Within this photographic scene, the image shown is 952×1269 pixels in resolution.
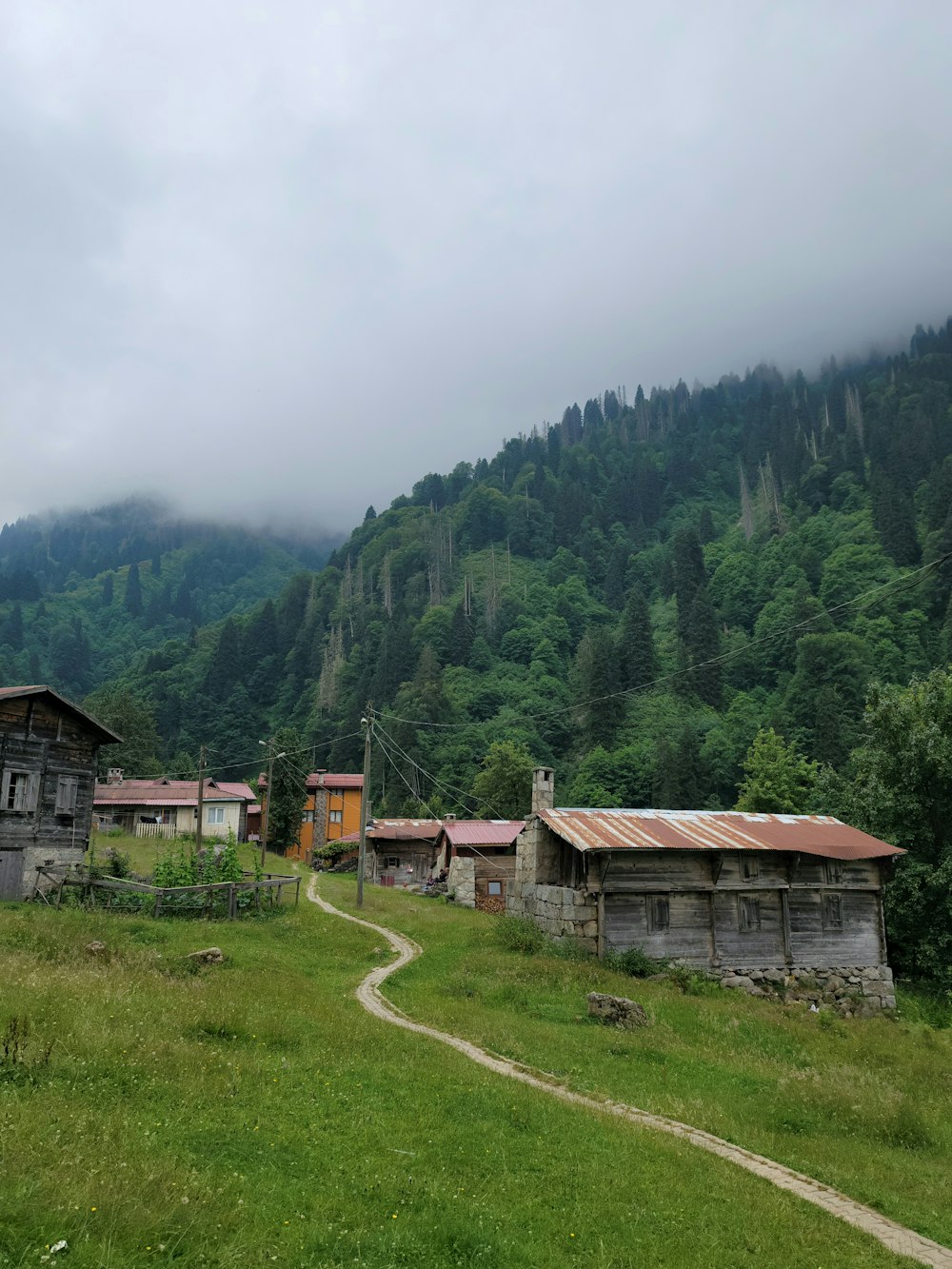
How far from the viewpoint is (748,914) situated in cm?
3070

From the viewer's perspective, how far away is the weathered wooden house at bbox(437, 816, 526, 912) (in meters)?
49.8

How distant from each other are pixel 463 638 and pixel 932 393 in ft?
407

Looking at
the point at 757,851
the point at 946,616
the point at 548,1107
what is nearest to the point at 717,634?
the point at 946,616

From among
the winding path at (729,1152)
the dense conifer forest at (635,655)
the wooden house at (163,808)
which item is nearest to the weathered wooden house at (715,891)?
the dense conifer forest at (635,655)

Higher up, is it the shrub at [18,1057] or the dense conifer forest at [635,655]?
the dense conifer forest at [635,655]

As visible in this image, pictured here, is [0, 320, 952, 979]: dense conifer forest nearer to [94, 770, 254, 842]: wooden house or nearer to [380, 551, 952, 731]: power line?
[380, 551, 952, 731]: power line

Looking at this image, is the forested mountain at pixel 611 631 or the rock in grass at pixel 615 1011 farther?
the forested mountain at pixel 611 631

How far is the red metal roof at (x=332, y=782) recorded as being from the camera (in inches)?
3182

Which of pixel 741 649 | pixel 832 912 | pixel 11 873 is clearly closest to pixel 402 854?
pixel 741 649

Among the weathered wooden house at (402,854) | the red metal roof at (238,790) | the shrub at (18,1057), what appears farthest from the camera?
the red metal roof at (238,790)

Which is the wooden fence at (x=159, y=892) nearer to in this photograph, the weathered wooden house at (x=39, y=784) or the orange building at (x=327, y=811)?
the weathered wooden house at (x=39, y=784)

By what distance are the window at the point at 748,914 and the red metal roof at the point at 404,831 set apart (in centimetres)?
3440

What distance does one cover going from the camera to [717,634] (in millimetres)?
125875

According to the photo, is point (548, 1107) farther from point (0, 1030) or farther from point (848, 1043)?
point (848, 1043)
